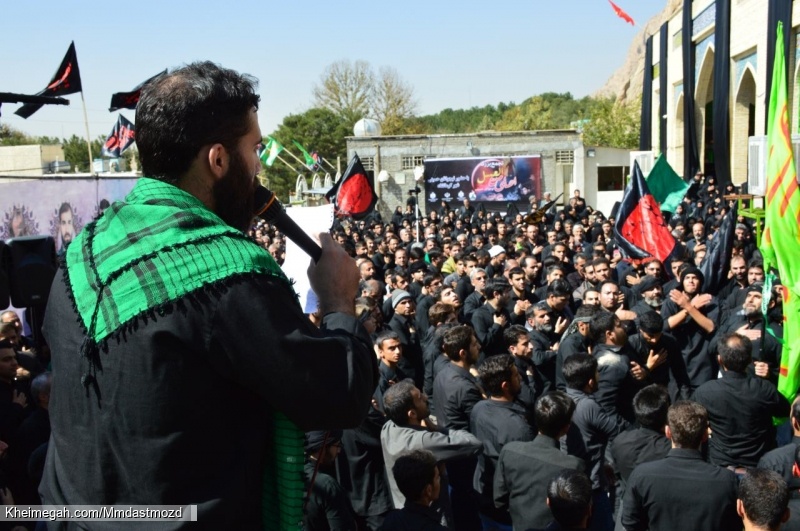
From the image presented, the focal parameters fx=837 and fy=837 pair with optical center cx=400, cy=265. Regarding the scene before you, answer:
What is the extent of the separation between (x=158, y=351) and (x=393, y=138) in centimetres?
3308

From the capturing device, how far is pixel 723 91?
22.0m

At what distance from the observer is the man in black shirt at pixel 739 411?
539cm

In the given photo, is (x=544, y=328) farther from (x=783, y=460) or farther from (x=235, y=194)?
(x=235, y=194)

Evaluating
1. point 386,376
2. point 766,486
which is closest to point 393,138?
point 386,376

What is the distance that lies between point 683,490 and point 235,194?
315 cm

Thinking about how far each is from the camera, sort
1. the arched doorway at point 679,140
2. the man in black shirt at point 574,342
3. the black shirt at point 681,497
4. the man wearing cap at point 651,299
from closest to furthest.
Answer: the black shirt at point 681,497 → the man in black shirt at point 574,342 → the man wearing cap at point 651,299 → the arched doorway at point 679,140

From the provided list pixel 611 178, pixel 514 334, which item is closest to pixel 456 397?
pixel 514 334

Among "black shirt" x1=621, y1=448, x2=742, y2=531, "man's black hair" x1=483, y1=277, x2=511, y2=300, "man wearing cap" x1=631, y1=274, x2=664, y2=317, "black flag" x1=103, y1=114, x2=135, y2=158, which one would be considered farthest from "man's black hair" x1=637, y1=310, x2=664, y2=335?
"black flag" x1=103, y1=114, x2=135, y2=158

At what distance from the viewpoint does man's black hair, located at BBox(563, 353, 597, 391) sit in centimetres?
536

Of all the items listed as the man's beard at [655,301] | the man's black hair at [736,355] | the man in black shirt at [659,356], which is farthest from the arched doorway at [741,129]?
the man's black hair at [736,355]

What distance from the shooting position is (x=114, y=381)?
143 cm

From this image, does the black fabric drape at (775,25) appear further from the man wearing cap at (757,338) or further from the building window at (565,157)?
the building window at (565,157)

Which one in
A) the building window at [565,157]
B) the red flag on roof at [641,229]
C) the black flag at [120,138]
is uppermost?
the black flag at [120,138]

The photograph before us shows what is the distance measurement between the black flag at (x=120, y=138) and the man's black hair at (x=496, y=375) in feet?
49.0
